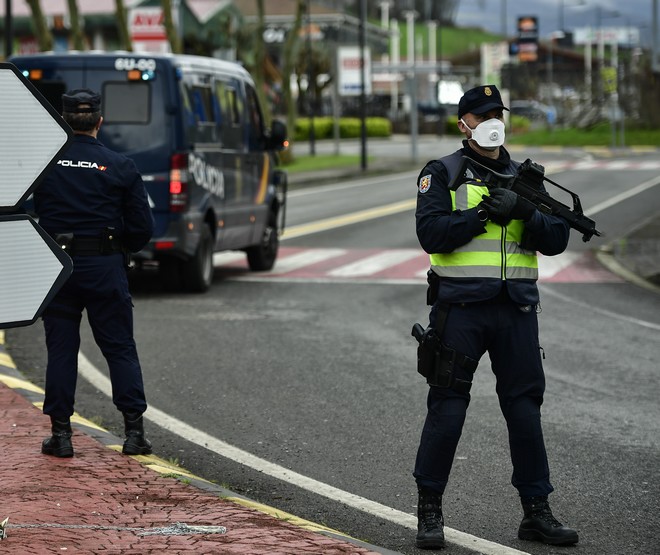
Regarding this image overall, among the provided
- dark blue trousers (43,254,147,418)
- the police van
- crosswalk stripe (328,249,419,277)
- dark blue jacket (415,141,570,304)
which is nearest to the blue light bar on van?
the police van

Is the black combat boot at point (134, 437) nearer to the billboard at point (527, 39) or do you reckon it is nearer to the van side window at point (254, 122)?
the van side window at point (254, 122)

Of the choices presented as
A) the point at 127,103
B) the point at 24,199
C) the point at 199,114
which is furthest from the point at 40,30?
the point at 24,199

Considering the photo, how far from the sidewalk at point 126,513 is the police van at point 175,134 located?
278 inches

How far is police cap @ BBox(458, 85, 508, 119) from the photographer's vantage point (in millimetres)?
6062

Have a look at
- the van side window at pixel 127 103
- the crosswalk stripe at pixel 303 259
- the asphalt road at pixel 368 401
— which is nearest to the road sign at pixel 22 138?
the asphalt road at pixel 368 401

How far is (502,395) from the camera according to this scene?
6.25 metres

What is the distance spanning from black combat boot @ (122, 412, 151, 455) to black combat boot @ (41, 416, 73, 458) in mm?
323

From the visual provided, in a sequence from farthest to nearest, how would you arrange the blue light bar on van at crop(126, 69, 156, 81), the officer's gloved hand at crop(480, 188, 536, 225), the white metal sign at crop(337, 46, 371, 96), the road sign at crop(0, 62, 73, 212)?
the white metal sign at crop(337, 46, 371, 96) → the blue light bar on van at crop(126, 69, 156, 81) → the officer's gloved hand at crop(480, 188, 536, 225) → the road sign at crop(0, 62, 73, 212)

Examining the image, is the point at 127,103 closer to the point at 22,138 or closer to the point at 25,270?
the point at 22,138

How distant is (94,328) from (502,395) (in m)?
2.44

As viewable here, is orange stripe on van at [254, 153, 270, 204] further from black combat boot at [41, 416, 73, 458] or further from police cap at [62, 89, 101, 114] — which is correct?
black combat boot at [41, 416, 73, 458]

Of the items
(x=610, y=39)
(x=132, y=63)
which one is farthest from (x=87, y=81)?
(x=610, y=39)

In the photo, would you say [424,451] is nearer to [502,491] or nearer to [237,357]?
[502,491]

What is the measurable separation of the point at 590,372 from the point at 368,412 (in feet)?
7.39
